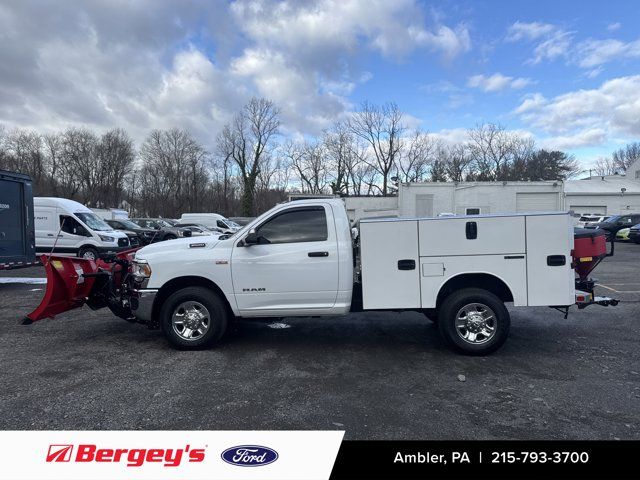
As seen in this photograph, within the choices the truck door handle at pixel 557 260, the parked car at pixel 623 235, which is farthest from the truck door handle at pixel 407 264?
the parked car at pixel 623 235

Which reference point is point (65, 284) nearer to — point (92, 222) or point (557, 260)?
point (557, 260)

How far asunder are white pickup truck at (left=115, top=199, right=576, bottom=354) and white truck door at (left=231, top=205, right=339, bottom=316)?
0.04 ft

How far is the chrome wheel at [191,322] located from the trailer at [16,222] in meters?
8.75

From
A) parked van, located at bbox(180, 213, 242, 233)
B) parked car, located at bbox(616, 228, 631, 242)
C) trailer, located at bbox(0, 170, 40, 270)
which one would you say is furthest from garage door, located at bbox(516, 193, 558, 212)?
trailer, located at bbox(0, 170, 40, 270)

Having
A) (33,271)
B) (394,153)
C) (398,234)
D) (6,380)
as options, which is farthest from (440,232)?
(394,153)

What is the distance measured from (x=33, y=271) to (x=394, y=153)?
5451cm

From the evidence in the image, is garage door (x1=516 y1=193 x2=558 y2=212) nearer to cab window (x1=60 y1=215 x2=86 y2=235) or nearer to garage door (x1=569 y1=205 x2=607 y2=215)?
garage door (x1=569 y1=205 x2=607 y2=215)

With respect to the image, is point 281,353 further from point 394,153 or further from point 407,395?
point 394,153

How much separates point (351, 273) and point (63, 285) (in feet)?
13.1

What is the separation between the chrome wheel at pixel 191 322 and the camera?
557 centimetres

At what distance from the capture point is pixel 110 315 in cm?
790

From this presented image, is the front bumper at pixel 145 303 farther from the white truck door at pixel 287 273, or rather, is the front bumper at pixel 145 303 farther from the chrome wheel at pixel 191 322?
the white truck door at pixel 287 273

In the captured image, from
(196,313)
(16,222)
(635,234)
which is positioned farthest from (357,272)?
(635,234)

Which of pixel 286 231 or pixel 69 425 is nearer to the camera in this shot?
pixel 69 425
